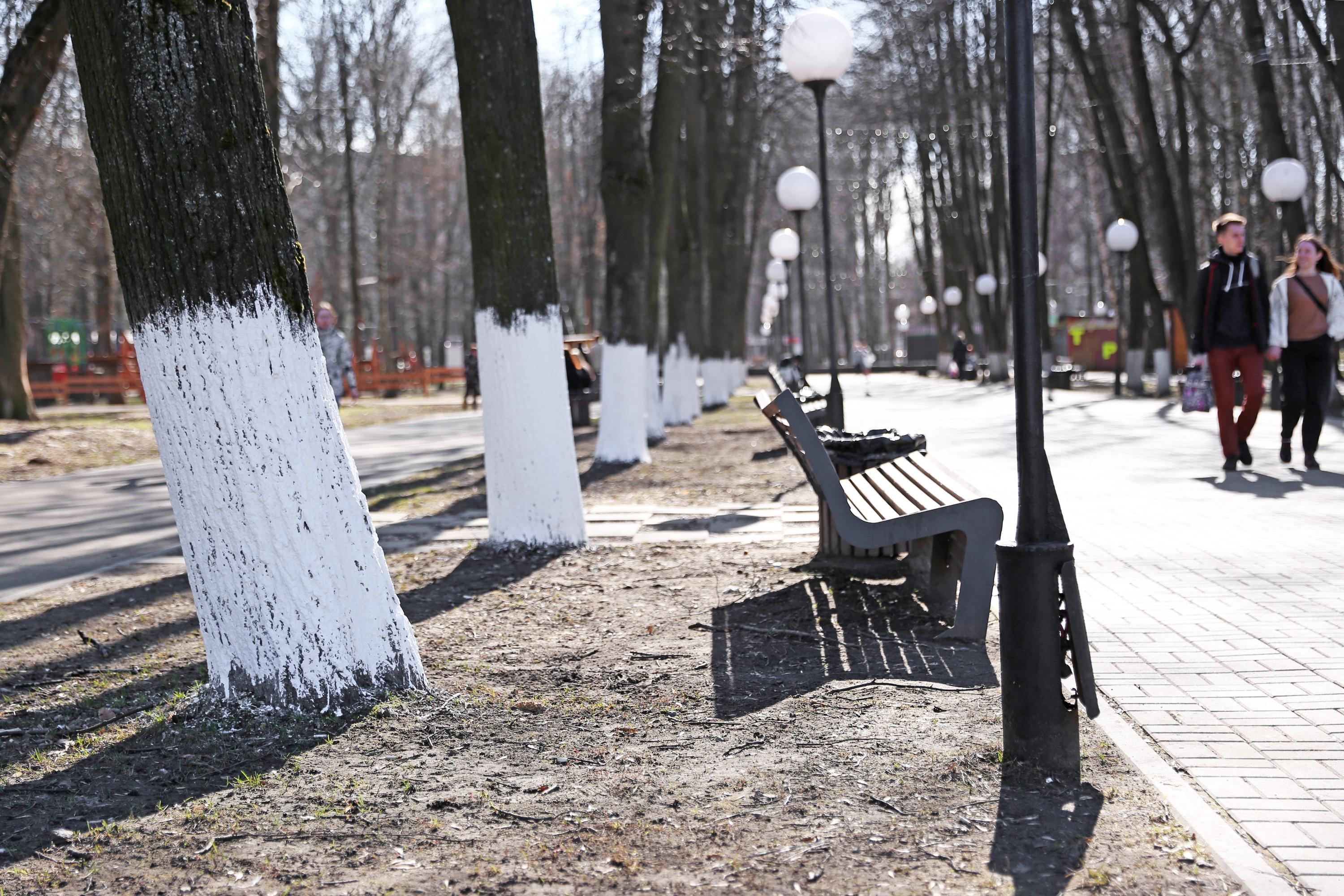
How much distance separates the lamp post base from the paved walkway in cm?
37

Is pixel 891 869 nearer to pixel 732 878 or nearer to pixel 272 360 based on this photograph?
pixel 732 878

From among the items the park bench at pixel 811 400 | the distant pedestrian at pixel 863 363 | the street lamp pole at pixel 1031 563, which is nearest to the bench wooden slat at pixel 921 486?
the street lamp pole at pixel 1031 563

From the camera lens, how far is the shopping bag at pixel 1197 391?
37.1 feet

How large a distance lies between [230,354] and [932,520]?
8.69 feet

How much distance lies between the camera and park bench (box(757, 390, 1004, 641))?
4953 millimetres

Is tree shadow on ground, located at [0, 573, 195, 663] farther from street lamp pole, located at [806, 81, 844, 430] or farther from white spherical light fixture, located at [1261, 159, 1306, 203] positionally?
white spherical light fixture, located at [1261, 159, 1306, 203]

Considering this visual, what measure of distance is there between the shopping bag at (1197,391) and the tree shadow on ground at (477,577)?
6445 millimetres

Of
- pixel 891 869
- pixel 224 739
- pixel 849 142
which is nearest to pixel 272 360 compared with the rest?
pixel 224 739

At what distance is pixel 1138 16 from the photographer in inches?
885

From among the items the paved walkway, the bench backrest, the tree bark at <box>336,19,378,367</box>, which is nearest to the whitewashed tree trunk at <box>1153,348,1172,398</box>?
the paved walkway

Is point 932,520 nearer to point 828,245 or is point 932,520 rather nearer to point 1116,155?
point 828,245

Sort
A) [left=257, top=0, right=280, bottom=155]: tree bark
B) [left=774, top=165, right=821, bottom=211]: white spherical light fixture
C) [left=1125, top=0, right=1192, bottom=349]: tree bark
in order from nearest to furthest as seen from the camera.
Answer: [left=774, top=165, right=821, bottom=211]: white spherical light fixture < [left=257, top=0, right=280, bottom=155]: tree bark < [left=1125, top=0, right=1192, bottom=349]: tree bark

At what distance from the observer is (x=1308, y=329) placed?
10.1m

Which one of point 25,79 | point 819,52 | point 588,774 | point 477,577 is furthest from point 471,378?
point 588,774
